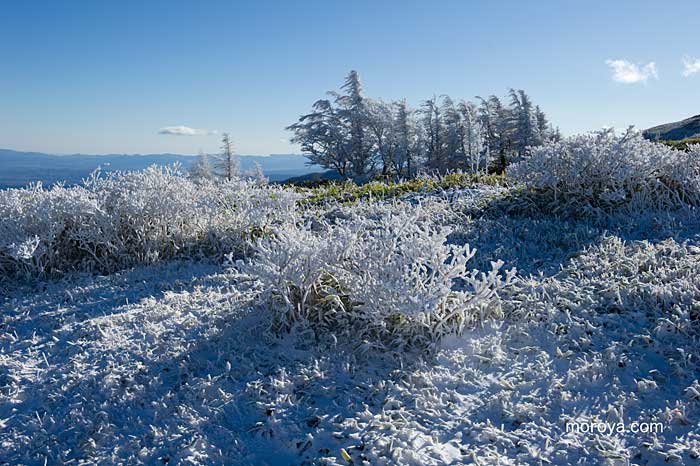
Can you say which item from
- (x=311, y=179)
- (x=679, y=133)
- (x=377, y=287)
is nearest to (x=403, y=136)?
(x=311, y=179)

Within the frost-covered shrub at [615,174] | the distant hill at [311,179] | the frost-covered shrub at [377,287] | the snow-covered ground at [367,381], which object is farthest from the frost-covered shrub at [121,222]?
the distant hill at [311,179]

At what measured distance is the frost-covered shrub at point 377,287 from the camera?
3.18 meters

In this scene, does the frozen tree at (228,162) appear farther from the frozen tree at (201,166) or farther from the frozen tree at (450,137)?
the frozen tree at (450,137)

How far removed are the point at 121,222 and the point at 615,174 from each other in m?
6.19

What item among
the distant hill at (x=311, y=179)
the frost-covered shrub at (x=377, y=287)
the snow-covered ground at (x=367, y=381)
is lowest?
the snow-covered ground at (x=367, y=381)

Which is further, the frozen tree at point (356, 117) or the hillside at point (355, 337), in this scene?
the frozen tree at point (356, 117)

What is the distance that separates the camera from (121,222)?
5.49 meters

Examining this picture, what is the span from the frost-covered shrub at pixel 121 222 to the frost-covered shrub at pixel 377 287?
2.17 m

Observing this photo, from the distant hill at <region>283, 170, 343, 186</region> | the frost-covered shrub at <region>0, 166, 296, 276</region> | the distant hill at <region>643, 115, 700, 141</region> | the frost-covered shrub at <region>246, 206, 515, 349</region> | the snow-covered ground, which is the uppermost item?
the distant hill at <region>643, 115, 700, 141</region>

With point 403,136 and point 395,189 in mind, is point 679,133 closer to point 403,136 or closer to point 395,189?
point 403,136

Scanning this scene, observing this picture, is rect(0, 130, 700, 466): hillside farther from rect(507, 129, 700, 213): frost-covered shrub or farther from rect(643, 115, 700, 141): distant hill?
rect(643, 115, 700, 141): distant hill

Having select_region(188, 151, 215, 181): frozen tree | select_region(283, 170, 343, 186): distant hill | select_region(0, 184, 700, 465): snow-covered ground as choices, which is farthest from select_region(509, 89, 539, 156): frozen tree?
select_region(0, 184, 700, 465): snow-covered ground

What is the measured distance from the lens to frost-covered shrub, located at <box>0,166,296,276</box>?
5184 millimetres

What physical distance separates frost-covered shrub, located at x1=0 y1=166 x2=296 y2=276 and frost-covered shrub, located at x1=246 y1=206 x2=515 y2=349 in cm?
217
